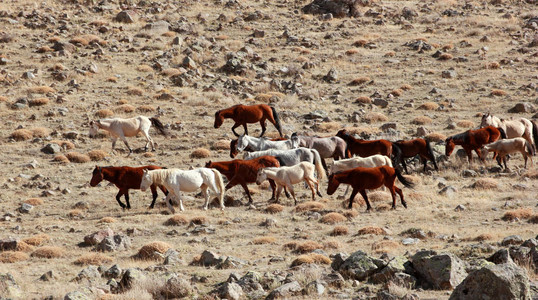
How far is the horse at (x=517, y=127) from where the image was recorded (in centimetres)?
2622

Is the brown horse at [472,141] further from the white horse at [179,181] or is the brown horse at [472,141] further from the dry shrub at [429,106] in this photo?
the white horse at [179,181]

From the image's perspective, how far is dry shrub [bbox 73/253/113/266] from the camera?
1420 cm

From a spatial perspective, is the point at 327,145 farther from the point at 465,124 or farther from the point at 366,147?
the point at 465,124

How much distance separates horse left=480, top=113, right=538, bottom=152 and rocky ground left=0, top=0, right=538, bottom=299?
1.98 metres

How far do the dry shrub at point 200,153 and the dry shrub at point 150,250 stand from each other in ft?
34.1

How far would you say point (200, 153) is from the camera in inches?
989

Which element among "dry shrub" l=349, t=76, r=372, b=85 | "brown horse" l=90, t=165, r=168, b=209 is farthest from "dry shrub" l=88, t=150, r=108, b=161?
"dry shrub" l=349, t=76, r=372, b=85

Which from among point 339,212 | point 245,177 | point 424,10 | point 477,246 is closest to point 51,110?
point 245,177

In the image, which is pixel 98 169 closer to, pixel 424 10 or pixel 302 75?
pixel 302 75

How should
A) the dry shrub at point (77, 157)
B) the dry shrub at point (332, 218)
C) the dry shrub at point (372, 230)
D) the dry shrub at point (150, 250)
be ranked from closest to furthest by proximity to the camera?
the dry shrub at point (150, 250), the dry shrub at point (372, 230), the dry shrub at point (332, 218), the dry shrub at point (77, 157)

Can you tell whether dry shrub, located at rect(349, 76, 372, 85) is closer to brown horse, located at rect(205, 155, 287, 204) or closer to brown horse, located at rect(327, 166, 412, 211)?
brown horse, located at rect(205, 155, 287, 204)

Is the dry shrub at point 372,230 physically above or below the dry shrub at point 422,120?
above

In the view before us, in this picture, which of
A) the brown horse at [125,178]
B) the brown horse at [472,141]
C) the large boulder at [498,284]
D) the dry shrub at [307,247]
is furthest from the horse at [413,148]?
the large boulder at [498,284]

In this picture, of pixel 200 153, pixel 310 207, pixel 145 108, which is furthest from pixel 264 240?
pixel 145 108
